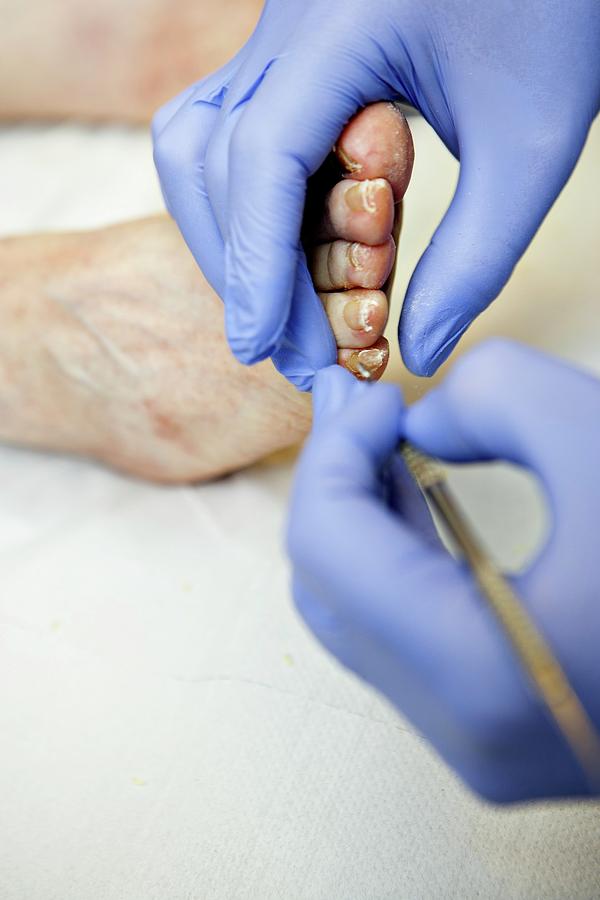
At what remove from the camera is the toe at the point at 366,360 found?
0.96 metres

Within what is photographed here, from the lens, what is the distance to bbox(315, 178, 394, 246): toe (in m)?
0.89

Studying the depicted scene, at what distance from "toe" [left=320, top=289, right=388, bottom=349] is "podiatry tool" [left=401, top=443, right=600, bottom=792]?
0.35 meters

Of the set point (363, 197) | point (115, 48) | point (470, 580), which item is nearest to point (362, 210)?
point (363, 197)

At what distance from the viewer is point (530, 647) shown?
55 centimetres

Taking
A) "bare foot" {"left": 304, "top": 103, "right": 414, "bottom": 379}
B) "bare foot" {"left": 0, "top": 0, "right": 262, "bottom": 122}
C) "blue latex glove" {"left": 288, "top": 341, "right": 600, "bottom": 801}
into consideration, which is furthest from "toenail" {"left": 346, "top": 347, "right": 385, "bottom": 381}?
"bare foot" {"left": 0, "top": 0, "right": 262, "bottom": 122}

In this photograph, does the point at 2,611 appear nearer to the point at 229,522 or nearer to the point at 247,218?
the point at 229,522

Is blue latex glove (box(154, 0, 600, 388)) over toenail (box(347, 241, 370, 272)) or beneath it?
over

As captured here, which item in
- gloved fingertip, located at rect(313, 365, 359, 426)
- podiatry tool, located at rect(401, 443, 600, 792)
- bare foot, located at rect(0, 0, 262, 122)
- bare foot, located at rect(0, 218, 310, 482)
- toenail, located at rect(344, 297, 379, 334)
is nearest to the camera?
podiatry tool, located at rect(401, 443, 600, 792)

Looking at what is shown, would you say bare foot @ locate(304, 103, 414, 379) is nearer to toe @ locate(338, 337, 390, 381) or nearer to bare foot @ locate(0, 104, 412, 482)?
toe @ locate(338, 337, 390, 381)

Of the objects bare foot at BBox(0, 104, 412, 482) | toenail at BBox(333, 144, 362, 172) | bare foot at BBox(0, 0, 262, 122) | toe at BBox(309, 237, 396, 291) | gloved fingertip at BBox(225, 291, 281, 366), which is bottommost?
bare foot at BBox(0, 104, 412, 482)

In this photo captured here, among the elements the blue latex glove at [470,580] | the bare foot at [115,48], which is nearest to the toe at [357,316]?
the blue latex glove at [470,580]

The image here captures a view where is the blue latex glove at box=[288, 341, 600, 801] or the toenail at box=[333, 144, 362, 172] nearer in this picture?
the blue latex glove at box=[288, 341, 600, 801]

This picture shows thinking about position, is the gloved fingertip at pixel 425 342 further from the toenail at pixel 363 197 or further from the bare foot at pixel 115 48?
the bare foot at pixel 115 48

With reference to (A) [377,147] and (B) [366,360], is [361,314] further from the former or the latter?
(A) [377,147]
